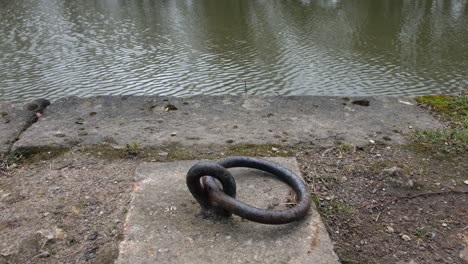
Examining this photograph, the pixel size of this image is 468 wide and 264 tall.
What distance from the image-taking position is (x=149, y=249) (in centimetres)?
149

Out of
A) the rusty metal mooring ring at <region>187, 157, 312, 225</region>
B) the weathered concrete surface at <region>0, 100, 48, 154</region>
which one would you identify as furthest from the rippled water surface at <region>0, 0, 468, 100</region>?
the rusty metal mooring ring at <region>187, 157, 312, 225</region>

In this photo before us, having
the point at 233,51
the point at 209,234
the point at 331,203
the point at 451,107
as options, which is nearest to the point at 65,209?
the point at 209,234

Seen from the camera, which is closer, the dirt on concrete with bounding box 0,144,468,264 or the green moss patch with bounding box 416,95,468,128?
the dirt on concrete with bounding box 0,144,468,264

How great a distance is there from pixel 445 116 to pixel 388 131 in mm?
576

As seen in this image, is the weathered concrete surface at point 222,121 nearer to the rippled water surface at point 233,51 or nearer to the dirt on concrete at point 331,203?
the dirt on concrete at point 331,203

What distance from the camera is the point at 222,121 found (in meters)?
2.74

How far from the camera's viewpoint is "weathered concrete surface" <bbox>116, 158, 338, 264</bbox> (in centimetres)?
146

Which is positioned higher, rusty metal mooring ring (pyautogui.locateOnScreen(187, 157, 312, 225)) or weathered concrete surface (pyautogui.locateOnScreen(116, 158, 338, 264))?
rusty metal mooring ring (pyautogui.locateOnScreen(187, 157, 312, 225))

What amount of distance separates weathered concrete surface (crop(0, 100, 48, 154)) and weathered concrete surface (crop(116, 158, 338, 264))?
1101 mm

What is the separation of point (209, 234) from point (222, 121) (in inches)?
49.8

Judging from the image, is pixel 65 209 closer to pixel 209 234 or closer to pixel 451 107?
pixel 209 234

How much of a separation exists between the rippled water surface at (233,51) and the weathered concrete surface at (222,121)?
7.45 feet

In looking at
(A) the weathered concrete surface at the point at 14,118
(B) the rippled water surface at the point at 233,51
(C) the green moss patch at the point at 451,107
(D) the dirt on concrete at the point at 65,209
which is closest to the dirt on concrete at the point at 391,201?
(C) the green moss patch at the point at 451,107

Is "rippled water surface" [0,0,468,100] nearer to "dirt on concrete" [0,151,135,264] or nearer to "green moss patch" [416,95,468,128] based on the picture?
"green moss patch" [416,95,468,128]
